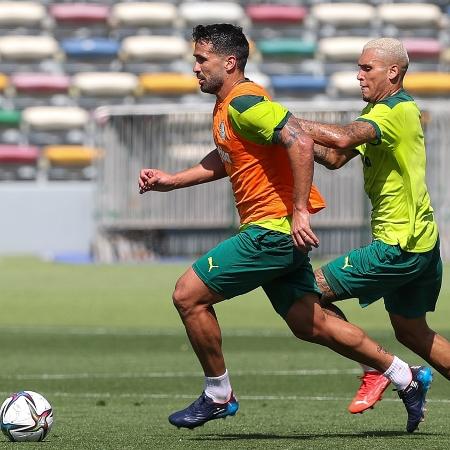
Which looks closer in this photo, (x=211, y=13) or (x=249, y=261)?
(x=249, y=261)

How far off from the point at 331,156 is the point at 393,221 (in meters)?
0.56

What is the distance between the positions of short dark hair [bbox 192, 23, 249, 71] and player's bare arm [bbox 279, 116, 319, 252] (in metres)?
0.67

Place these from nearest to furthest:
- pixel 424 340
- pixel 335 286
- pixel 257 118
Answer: pixel 257 118
pixel 335 286
pixel 424 340

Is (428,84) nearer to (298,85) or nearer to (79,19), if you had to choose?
(298,85)

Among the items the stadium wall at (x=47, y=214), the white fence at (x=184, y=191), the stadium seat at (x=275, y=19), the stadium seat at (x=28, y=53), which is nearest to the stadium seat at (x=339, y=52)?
the stadium seat at (x=275, y=19)

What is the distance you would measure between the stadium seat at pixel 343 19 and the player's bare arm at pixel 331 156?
24.1 m

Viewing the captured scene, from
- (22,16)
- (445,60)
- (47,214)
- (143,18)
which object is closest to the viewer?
(47,214)

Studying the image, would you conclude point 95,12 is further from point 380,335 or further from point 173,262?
point 380,335

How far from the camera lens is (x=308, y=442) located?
7.02 meters

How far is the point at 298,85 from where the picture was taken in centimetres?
3012

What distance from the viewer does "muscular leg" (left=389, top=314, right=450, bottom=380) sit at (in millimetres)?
7820

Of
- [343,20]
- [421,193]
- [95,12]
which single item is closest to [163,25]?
[95,12]

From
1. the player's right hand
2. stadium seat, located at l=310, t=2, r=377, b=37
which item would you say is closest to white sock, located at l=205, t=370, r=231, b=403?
the player's right hand

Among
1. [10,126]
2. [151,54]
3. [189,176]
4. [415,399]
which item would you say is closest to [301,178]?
[189,176]
